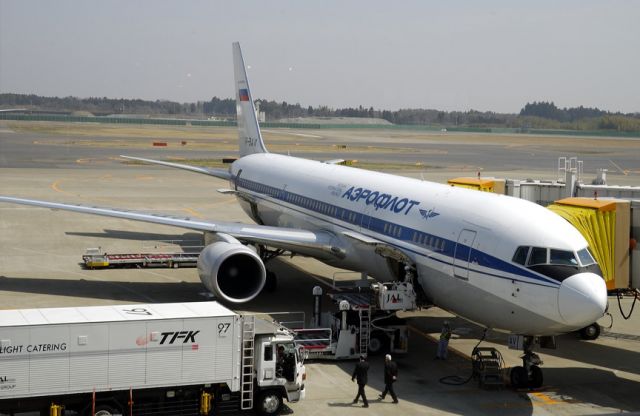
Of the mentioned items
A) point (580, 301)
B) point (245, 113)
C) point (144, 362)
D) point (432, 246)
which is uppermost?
point (245, 113)

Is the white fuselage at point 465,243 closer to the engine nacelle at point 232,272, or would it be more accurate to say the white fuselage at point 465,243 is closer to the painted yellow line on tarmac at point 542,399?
the painted yellow line on tarmac at point 542,399

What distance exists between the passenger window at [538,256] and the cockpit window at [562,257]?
13 centimetres

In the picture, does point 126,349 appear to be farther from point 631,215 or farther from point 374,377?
point 631,215

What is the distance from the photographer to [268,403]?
17.9 metres

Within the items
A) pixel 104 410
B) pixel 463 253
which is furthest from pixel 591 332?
pixel 104 410

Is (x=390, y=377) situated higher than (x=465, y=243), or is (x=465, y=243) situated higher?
(x=465, y=243)

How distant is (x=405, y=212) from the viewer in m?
24.0

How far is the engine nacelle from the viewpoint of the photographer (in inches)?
1005

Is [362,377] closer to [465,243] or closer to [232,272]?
[465,243]

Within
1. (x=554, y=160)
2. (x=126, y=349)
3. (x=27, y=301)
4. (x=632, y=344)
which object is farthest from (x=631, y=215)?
(x=554, y=160)

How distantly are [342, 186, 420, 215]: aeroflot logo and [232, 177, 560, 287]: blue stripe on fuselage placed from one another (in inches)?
16.4

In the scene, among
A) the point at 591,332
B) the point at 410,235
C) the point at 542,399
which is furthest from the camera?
the point at 591,332

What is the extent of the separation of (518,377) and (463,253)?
3.16 m

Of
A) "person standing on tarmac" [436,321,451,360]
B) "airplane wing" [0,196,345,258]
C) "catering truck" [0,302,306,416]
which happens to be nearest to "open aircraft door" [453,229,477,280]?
"person standing on tarmac" [436,321,451,360]
